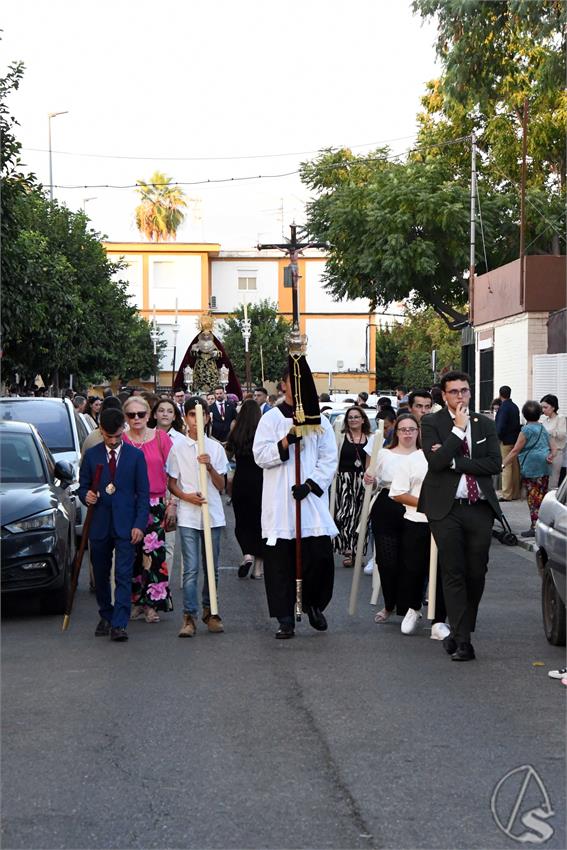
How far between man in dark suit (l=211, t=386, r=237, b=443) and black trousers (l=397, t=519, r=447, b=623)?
1186cm

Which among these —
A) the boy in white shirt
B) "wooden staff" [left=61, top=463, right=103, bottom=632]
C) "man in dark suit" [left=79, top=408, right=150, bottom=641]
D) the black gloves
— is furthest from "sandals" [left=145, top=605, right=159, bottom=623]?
the black gloves

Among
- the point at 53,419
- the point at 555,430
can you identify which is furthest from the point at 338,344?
the point at 53,419

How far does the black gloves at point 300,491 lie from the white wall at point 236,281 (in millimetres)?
78590

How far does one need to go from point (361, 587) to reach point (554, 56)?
926 centimetres

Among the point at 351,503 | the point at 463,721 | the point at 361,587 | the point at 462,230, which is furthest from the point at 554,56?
the point at 462,230

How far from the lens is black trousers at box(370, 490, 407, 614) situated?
11352 mm

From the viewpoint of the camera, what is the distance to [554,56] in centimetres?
1980

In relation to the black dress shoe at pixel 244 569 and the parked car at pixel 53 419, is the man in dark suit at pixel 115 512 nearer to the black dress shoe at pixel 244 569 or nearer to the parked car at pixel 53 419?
the black dress shoe at pixel 244 569

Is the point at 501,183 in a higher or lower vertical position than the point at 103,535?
higher

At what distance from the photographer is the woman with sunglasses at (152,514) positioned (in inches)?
453

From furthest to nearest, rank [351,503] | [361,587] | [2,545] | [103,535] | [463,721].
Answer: [351,503] → [361,587] → [2,545] → [103,535] → [463,721]

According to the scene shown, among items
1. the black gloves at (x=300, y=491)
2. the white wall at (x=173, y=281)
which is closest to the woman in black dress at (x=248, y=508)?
the black gloves at (x=300, y=491)

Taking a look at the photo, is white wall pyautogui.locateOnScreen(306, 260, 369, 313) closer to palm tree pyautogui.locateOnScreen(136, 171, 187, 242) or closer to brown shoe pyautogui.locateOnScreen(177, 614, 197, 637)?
palm tree pyautogui.locateOnScreen(136, 171, 187, 242)

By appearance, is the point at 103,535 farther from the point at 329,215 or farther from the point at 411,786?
the point at 329,215
